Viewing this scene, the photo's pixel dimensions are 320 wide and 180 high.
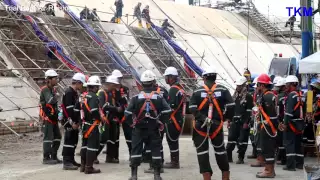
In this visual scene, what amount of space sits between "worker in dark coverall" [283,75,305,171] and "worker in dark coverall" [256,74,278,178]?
0.43 meters

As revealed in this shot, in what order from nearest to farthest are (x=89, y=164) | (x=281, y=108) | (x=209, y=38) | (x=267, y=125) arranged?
(x=267, y=125) → (x=89, y=164) → (x=281, y=108) → (x=209, y=38)

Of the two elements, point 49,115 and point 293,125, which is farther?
point 49,115

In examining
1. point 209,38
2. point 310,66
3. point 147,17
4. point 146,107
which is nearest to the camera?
point 146,107

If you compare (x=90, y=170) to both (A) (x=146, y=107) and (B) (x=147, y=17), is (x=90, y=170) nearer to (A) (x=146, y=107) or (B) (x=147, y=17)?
(A) (x=146, y=107)

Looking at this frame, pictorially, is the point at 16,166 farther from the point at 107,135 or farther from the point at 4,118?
the point at 4,118

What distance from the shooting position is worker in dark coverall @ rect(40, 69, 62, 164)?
30.6ft

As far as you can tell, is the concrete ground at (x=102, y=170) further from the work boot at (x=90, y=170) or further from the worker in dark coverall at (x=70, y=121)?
the worker in dark coverall at (x=70, y=121)

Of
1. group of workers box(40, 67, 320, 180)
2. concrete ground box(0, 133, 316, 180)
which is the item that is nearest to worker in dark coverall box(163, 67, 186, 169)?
group of workers box(40, 67, 320, 180)

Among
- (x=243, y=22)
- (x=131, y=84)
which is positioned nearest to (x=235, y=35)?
(x=243, y=22)

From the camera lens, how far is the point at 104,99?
8.85 m

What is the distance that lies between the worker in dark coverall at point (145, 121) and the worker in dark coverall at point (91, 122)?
2.84 feet

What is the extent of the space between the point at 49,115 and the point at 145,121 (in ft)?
8.70

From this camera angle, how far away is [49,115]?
939 centimetres

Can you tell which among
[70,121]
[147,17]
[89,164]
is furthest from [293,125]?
[147,17]
